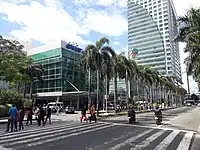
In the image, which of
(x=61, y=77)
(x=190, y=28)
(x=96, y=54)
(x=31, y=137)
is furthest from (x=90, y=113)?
(x=61, y=77)

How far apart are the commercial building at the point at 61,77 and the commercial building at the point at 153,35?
76446 millimetres

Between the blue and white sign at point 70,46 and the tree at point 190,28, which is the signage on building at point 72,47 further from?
the tree at point 190,28

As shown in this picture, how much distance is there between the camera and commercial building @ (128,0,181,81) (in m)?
143

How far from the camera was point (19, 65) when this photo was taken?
29844 millimetres

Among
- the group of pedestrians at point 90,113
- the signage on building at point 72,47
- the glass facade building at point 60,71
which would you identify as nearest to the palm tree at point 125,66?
A: the glass facade building at point 60,71

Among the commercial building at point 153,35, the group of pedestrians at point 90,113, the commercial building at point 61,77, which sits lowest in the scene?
the group of pedestrians at point 90,113

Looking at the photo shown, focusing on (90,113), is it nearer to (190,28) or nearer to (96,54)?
(190,28)

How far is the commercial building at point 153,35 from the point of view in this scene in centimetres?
14325

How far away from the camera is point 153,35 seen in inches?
5910

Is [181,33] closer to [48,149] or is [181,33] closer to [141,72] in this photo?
[48,149]

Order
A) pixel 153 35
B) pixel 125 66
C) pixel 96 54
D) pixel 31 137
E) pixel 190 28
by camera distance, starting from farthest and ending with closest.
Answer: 1. pixel 153 35
2. pixel 125 66
3. pixel 96 54
4. pixel 190 28
5. pixel 31 137

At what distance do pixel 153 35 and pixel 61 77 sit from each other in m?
102

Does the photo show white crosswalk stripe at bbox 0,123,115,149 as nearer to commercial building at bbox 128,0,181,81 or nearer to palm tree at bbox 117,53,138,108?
palm tree at bbox 117,53,138,108

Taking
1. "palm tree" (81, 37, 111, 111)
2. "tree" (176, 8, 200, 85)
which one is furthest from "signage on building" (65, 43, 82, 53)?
"tree" (176, 8, 200, 85)
